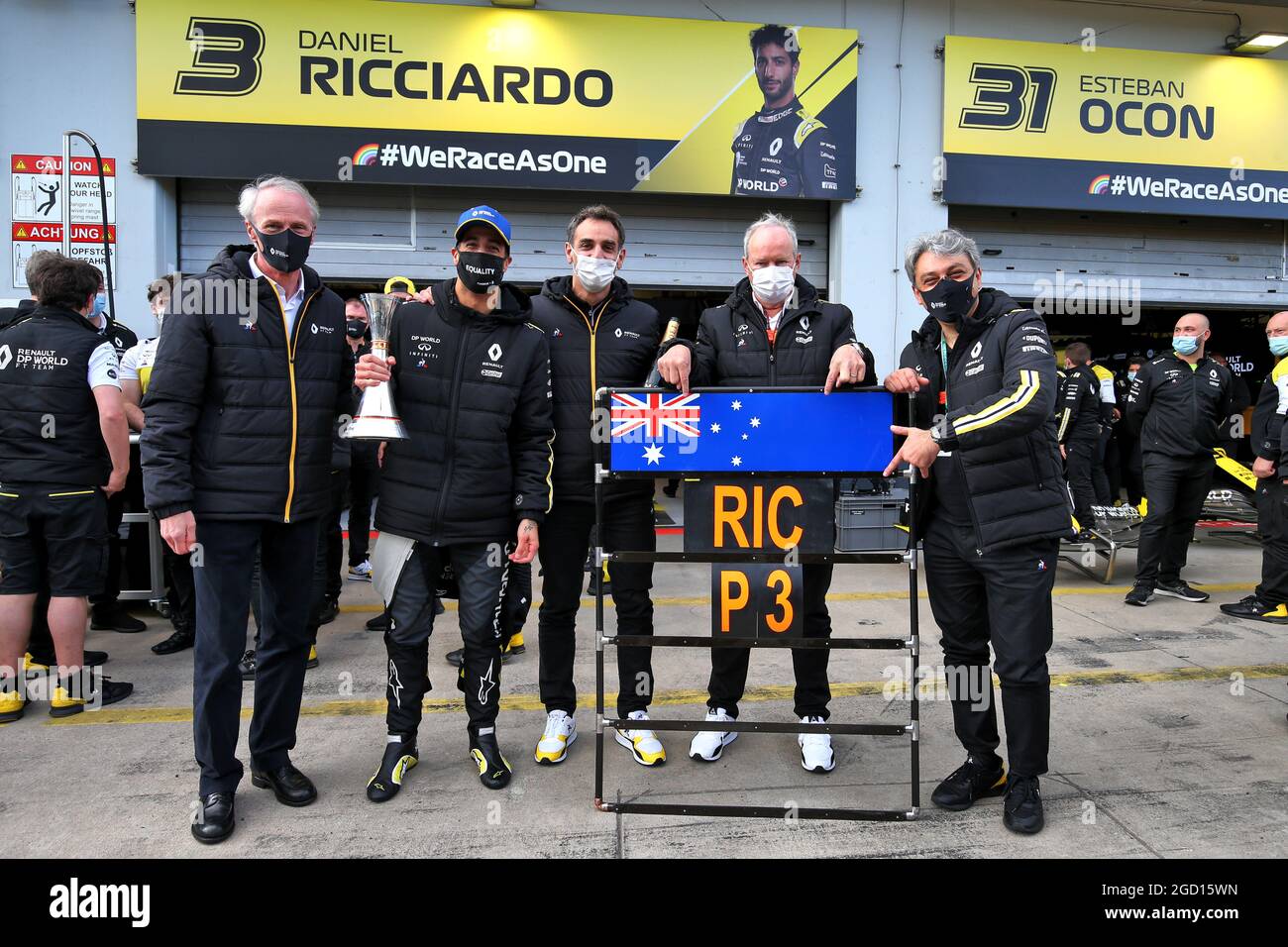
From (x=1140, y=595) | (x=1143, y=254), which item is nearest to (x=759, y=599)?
(x=1140, y=595)

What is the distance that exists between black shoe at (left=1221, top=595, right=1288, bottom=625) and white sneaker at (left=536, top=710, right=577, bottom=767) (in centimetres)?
515

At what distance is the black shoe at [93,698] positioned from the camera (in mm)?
3959

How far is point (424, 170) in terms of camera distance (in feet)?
28.0

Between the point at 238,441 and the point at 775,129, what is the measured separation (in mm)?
7782

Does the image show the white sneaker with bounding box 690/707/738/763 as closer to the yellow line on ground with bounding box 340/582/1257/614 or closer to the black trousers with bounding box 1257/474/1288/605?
the yellow line on ground with bounding box 340/582/1257/614

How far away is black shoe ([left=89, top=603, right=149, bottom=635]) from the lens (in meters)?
5.40

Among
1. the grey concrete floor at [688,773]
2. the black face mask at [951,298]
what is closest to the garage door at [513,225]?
the grey concrete floor at [688,773]

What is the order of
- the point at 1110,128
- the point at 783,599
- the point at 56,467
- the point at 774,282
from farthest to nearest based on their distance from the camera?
the point at 1110,128 < the point at 56,467 < the point at 774,282 < the point at 783,599

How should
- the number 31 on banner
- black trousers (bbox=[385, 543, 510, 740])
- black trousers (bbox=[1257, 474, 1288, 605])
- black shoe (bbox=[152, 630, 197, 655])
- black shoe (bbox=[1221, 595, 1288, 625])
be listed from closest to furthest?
1. the number 31 on banner
2. black trousers (bbox=[385, 543, 510, 740])
3. black shoe (bbox=[152, 630, 197, 655])
4. black trousers (bbox=[1257, 474, 1288, 605])
5. black shoe (bbox=[1221, 595, 1288, 625])

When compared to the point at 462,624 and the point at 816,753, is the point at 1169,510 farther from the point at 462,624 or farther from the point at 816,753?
the point at 462,624

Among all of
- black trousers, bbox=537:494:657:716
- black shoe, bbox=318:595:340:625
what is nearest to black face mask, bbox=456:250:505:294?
black trousers, bbox=537:494:657:716

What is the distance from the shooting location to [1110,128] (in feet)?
31.3

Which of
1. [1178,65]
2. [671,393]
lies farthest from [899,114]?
[671,393]

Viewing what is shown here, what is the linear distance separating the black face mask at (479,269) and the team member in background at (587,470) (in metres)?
0.30
